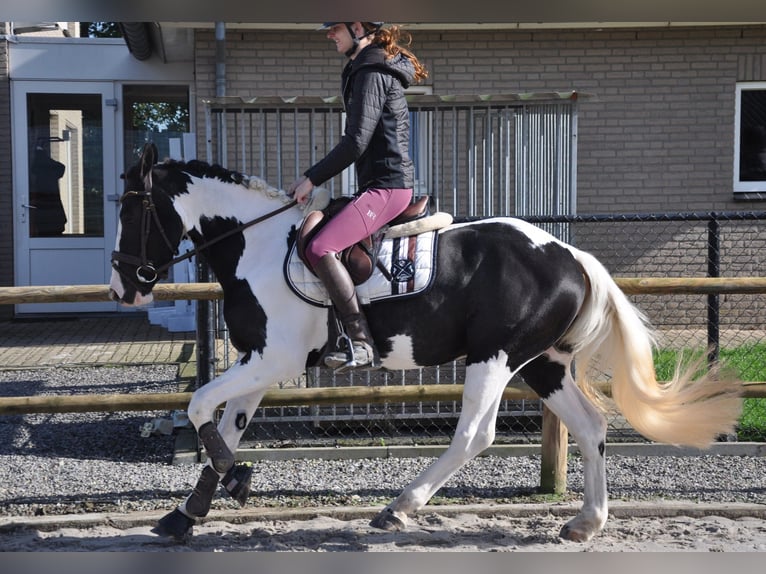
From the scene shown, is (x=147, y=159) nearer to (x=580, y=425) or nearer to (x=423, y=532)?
(x=423, y=532)

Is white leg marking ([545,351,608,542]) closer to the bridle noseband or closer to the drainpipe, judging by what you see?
the bridle noseband

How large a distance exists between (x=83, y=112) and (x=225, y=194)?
889 centimetres

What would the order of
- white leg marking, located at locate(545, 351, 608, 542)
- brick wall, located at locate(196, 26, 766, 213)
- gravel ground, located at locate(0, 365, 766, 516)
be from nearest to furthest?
white leg marking, located at locate(545, 351, 608, 542) < gravel ground, located at locate(0, 365, 766, 516) < brick wall, located at locate(196, 26, 766, 213)

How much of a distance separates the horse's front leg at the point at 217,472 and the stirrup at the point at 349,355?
423 millimetres

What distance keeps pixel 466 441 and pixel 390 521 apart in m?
0.55

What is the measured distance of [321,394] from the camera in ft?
17.8

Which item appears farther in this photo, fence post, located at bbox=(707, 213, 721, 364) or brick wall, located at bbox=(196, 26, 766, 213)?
brick wall, located at bbox=(196, 26, 766, 213)

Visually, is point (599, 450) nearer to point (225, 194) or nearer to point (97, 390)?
point (225, 194)

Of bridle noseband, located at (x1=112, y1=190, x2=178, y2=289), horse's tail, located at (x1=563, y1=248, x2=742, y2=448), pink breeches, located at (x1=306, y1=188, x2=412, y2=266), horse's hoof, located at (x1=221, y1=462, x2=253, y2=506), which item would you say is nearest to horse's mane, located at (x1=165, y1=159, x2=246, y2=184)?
bridle noseband, located at (x1=112, y1=190, x2=178, y2=289)

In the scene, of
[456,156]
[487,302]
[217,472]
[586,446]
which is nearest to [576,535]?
[586,446]

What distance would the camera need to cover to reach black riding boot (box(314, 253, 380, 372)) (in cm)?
425

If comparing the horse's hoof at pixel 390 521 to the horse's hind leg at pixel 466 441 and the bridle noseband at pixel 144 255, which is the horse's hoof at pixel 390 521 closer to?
the horse's hind leg at pixel 466 441

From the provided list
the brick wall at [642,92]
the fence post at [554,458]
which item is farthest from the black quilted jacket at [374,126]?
the brick wall at [642,92]

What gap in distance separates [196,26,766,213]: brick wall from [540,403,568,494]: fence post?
623cm
